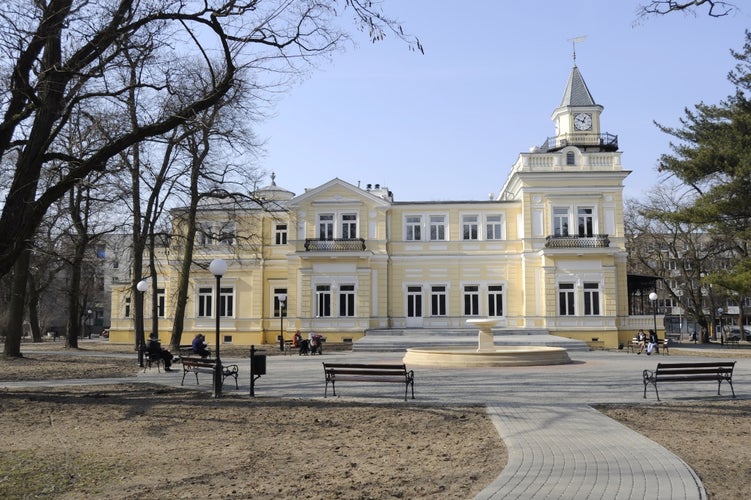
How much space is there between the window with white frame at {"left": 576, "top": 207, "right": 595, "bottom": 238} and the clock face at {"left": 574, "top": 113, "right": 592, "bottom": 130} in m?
5.77

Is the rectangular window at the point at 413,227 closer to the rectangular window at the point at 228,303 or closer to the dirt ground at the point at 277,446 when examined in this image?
the rectangular window at the point at 228,303

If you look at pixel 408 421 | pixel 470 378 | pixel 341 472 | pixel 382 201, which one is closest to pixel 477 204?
pixel 382 201

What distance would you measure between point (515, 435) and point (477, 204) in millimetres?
31681

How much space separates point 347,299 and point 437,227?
7.02 m

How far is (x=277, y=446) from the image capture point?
28.7 feet

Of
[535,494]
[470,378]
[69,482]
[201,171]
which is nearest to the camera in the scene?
[535,494]

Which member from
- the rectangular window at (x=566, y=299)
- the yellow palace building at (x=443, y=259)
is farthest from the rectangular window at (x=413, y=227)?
the rectangular window at (x=566, y=299)

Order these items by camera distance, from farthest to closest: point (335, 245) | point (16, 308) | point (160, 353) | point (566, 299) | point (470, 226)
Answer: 1. point (470, 226)
2. point (335, 245)
3. point (566, 299)
4. point (16, 308)
5. point (160, 353)

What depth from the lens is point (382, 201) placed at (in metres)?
39.4

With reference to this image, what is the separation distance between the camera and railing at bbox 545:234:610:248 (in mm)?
37531

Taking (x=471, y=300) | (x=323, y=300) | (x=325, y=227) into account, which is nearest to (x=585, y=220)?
(x=471, y=300)

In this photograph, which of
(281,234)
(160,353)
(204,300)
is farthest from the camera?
(281,234)

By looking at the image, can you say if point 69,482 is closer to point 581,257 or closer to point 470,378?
point 470,378

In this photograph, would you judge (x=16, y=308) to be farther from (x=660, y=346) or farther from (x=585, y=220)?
(x=585, y=220)
